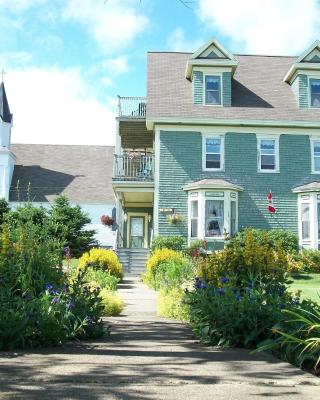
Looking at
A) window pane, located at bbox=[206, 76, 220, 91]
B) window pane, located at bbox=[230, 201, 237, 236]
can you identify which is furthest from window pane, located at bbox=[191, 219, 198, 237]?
window pane, located at bbox=[206, 76, 220, 91]

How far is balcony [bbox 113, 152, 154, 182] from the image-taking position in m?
23.2

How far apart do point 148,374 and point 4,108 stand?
36.5 metres

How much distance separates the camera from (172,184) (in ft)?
75.0

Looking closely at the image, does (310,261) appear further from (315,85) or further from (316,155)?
(315,85)

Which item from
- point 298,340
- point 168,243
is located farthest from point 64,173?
point 298,340

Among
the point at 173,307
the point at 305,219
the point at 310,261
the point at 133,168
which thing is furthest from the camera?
the point at 133,168

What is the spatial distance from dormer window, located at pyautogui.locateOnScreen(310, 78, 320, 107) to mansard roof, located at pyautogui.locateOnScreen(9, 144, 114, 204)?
15.2 m

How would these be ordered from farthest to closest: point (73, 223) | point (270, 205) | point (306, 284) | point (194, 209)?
point (73, 223), point (270, 205), point (194, 209), point (306, 284)

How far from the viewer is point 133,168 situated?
23.6 metres

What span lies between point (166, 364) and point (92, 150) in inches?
1423

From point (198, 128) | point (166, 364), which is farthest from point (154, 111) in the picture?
point (166, 364)

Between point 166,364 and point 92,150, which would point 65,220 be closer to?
point 92,150

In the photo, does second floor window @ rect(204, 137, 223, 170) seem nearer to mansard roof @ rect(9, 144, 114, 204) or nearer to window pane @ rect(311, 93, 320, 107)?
window pane @ rect(311, 93, 320, 107)

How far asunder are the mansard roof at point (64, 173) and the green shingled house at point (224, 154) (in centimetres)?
1072
